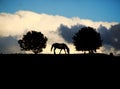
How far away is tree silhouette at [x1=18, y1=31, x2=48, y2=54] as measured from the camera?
76750 millimetres

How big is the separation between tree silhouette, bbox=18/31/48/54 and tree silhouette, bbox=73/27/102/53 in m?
12.4

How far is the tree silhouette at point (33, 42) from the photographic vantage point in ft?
252

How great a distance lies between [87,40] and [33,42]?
787 inches

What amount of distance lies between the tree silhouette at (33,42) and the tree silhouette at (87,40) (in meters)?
12.4
